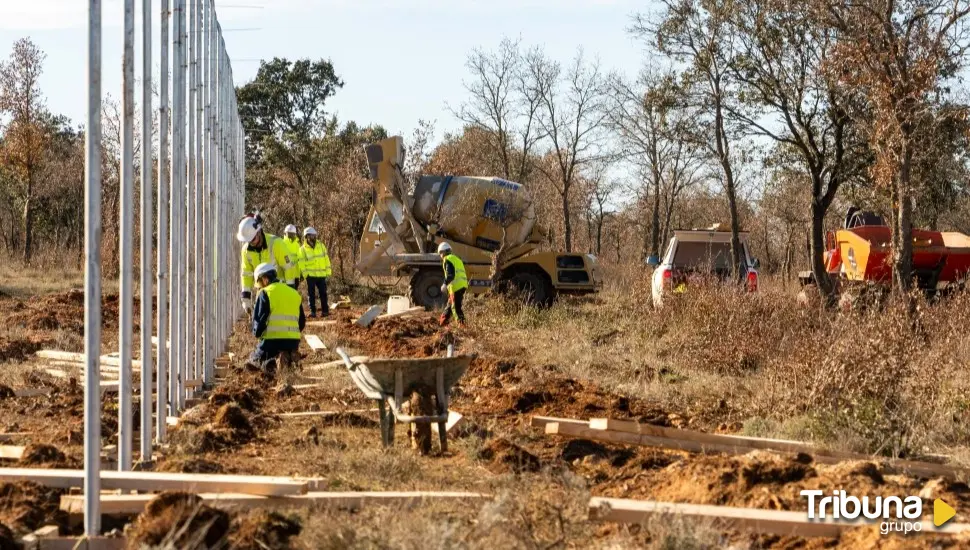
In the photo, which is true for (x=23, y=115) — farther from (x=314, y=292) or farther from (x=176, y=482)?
(x=176, y=482)

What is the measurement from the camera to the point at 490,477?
8227mm

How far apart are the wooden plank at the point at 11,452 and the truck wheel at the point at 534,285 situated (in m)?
18.0

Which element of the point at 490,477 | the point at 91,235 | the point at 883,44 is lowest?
the point at 490,477

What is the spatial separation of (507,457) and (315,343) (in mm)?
8892

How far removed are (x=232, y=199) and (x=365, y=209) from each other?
1184 cm

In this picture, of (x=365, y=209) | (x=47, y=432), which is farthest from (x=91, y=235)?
(x=365, y=209)

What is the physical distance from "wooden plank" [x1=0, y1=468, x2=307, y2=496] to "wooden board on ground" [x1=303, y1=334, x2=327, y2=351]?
985 cm

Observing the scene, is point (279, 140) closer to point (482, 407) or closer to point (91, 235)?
point (482, 407)

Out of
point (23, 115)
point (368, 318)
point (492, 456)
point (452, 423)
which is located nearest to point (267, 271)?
point (452, 423)

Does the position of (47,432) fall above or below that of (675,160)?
below

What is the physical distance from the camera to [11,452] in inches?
325

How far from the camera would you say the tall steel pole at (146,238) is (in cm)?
818

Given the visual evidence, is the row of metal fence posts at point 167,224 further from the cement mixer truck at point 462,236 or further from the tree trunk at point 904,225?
the tree trunk at point 904,225

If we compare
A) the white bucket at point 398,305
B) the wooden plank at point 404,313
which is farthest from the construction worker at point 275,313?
the white bucket at point 398,305
